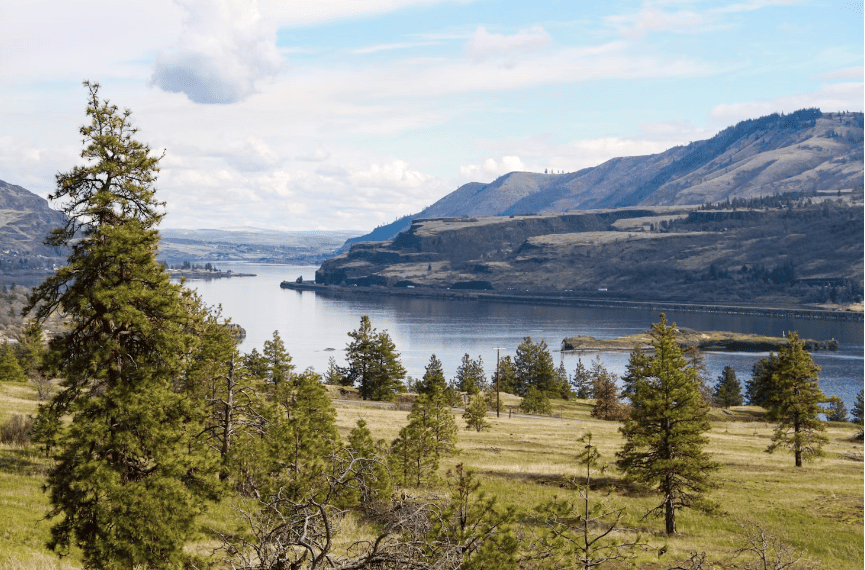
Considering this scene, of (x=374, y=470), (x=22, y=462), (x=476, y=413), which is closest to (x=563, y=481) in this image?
(x=374, y=470)

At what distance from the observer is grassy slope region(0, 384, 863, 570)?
22125 mm

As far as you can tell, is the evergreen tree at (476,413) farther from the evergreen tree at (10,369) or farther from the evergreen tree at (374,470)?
the evergreen tree at (10,369)

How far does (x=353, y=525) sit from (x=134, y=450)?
8529mm

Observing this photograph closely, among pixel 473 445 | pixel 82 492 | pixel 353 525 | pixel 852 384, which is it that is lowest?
pixel 852 384

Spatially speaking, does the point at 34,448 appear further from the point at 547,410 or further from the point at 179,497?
Answer: the point at 547,410

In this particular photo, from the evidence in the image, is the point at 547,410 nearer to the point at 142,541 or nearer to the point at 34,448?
the point at 34,448

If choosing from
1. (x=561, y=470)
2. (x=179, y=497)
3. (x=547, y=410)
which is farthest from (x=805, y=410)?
(x=179, y=497)

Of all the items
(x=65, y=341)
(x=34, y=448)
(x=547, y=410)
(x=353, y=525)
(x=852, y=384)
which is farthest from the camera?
(x=852, y=384)

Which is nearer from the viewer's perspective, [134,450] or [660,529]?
[134,450]

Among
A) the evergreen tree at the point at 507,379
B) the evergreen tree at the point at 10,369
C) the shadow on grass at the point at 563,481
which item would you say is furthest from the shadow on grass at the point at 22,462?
the evergreen tree at the point at 507,379

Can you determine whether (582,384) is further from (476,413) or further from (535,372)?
(476,413)

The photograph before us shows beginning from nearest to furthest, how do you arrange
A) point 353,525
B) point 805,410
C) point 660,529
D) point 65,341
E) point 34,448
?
1. point 65,341
2. point 353,525
3. point 34,448
4. point 660,529
5. point 805,410

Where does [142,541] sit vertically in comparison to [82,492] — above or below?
below

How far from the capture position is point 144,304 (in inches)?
742
